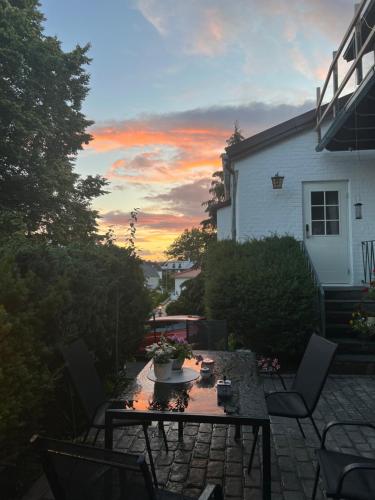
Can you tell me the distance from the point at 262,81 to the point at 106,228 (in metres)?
5.06

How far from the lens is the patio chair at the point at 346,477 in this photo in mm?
1919

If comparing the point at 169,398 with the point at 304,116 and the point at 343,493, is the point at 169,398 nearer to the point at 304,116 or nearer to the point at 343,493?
the point at 343,493

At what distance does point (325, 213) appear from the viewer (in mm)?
8273

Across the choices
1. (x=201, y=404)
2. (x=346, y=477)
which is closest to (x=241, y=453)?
(x=201, y=404)

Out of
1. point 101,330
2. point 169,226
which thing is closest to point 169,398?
point 101,330

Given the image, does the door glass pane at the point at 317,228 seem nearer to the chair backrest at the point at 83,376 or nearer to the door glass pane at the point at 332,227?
the door glass pane at the point at 332,227

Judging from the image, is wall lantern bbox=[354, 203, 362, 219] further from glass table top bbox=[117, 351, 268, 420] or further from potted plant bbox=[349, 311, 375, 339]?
glass table top bbox=[117, 351, 268, 420]

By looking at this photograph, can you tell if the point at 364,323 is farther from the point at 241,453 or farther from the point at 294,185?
the point at 294,185

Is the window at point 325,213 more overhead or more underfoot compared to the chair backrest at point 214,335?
more overhead

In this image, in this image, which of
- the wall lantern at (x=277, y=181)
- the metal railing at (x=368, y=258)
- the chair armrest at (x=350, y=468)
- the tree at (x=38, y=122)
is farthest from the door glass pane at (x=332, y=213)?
the tree at (x=38, y=122)

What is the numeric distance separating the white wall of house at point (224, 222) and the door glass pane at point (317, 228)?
255 centimetres

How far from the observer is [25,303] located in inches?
107

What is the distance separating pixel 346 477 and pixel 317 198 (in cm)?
691

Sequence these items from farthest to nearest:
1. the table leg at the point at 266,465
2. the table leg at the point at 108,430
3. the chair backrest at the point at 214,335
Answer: the chair backrest at the point at 214,335
the table leg at the point at 108,430
the table leg at the point at 266,465
